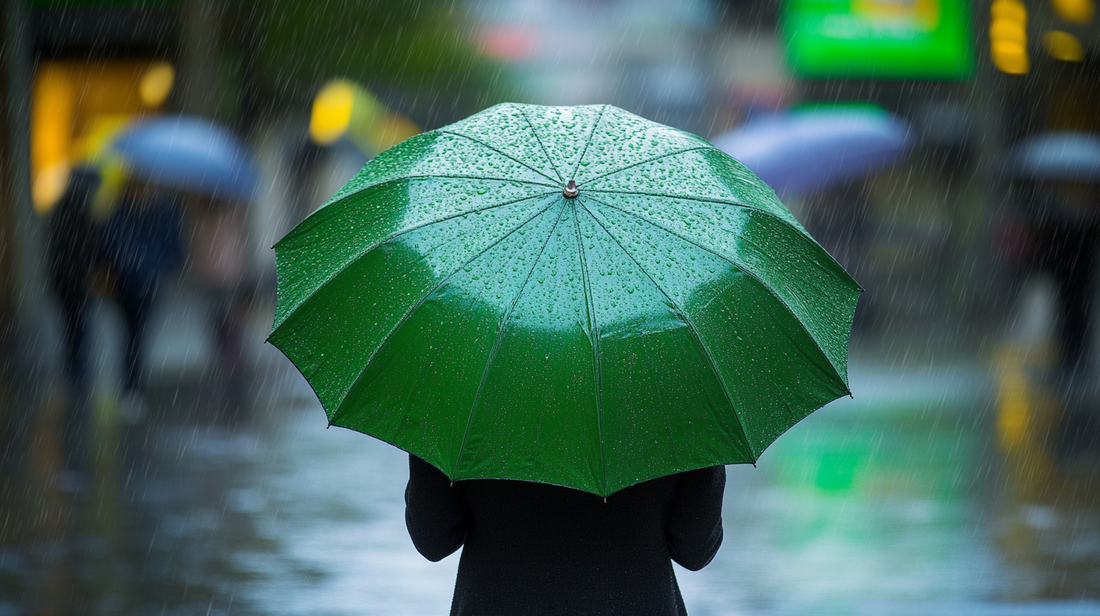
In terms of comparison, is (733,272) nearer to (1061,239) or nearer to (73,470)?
(73,470)

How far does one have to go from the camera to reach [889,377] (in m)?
11.9

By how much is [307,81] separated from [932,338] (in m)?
9.95

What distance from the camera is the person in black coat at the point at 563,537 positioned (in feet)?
7.73

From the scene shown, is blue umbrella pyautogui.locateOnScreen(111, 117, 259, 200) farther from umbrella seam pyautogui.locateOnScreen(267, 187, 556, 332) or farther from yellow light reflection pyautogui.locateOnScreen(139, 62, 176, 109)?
umbrella seam pyautogui.locateOnScreen(267, 187, 556, 332)

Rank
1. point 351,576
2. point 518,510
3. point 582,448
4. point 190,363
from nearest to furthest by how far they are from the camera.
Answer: point 582,448
point 518,510
point 351,576
point 190,363

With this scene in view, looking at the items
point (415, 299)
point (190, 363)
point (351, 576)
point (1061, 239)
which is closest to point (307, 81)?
point (190, 363)

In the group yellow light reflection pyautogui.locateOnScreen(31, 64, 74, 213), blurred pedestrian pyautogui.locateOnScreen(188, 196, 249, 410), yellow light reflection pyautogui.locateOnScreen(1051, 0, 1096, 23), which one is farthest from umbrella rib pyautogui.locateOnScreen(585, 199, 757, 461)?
yellow light reflection pyautogui.locateOnScreen(1051, 0, 1096, 23)

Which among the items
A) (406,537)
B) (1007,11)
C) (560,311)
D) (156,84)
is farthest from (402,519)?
(1007,11)

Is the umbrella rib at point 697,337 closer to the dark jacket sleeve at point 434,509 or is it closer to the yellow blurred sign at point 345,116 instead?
the dark jacket sleeve at point 434,509

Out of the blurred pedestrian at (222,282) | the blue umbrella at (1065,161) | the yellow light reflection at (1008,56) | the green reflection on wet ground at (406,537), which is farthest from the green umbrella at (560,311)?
the yellow light reflection at (1008,56)

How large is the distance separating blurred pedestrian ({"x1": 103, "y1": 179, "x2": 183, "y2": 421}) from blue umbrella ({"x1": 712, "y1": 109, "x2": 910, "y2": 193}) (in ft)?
16.7

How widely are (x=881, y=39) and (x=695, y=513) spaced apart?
17840 millimetres

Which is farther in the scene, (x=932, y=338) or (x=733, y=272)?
(x=932, y=338)

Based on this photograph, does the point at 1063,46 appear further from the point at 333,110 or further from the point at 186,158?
the point at 186,158
